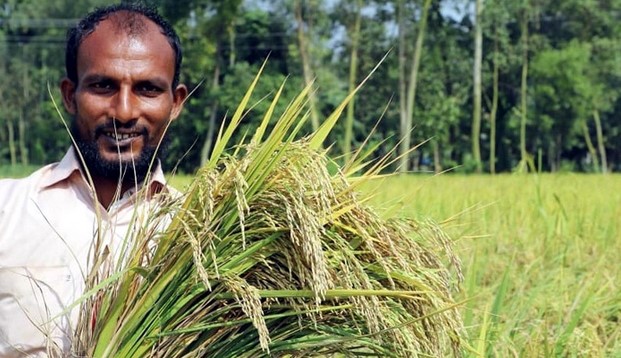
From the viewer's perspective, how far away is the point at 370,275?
51.4 inches

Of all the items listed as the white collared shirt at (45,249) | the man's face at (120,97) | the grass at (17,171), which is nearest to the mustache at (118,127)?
the man's face at (120,97)

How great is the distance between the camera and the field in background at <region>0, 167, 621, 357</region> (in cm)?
238

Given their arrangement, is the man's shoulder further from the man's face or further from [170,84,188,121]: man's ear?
[170,84,188,121]: man's ear

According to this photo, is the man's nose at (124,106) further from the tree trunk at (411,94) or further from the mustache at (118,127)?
the tree trunk at (411,94)

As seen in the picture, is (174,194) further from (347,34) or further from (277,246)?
(347,34)

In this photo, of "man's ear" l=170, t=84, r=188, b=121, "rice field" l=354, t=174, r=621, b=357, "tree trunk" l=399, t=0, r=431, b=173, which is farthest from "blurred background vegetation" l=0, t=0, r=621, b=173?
"man's ear" l=170, t=84, r=188, b=121

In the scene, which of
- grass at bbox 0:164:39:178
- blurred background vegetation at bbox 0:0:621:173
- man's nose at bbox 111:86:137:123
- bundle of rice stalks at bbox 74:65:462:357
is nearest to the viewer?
bundle of rice stalks at bbox 74:65:462:357

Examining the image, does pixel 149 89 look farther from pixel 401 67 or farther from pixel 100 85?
pixel 401 67

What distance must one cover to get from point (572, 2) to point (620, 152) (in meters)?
9.96

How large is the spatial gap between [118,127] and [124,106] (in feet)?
0.16

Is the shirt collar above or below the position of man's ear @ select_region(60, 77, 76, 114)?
below

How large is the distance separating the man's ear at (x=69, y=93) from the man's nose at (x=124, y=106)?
176 millimetres

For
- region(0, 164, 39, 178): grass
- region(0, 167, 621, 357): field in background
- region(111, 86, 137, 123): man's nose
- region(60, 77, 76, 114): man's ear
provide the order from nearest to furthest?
region(111, 86, 137, 123): man's nose
region(60, 77, 76, 114): man's ear
region(0, 167, 621, 357): field in background
region(0, 164, 39, 178): grass

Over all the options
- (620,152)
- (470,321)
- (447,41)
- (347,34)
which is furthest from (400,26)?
(470,321)
